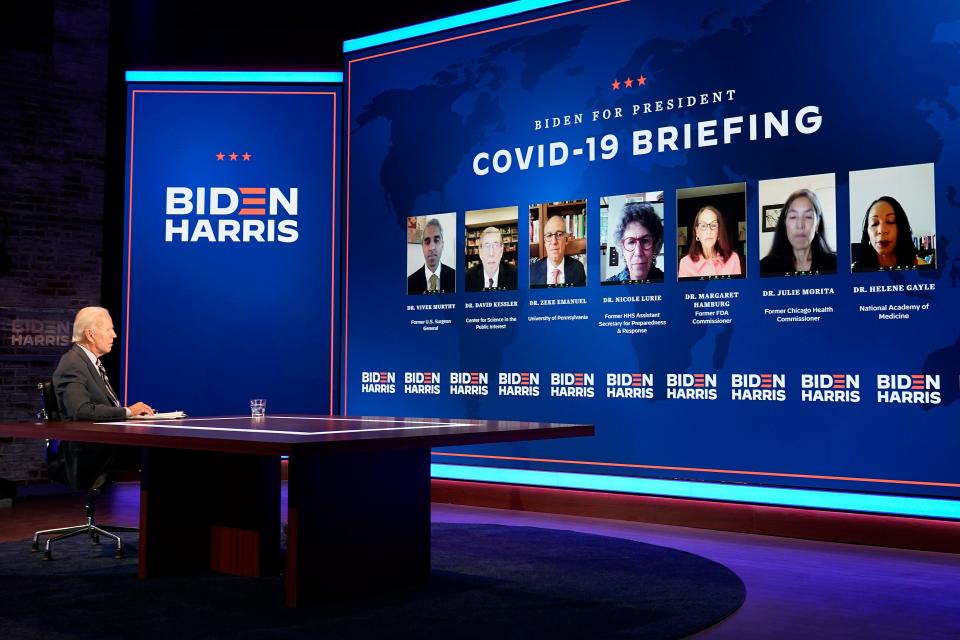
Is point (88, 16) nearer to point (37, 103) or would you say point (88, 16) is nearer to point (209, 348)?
point (37, 103)

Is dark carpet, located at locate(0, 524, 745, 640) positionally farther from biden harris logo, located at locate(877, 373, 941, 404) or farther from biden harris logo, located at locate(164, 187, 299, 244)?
biden harris logo, located at locate(164, 187, 299, 244)

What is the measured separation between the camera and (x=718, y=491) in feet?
18.8

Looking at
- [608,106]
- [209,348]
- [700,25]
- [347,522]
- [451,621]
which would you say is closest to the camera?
[451,621]

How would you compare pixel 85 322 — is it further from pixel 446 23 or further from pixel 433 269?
pixel 446 23

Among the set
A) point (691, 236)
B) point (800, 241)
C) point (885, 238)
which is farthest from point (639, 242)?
point (885, 238)

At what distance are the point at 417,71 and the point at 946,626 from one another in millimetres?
5100

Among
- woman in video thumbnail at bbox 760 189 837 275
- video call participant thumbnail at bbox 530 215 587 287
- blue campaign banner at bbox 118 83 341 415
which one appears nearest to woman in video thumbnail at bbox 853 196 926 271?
woman in video thumbnail at bbox 760 189 837 275

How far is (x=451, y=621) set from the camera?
3447 mm

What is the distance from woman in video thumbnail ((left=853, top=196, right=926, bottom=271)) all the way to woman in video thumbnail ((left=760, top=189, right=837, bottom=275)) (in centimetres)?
18

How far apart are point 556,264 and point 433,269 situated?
101 centimetres

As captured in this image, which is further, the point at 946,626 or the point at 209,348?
the point at 209,348

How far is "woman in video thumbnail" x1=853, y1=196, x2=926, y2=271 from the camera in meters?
5.07

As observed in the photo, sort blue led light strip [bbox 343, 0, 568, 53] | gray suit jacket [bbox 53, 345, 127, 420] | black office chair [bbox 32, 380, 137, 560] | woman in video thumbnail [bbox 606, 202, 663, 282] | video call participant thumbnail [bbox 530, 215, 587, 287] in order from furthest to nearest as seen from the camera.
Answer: blue led light strip [bbox 343, 0, 568, 53]
video call participant thumbnail [bbox 530, 215, 587, 287]
woman in video thumbnail [bbox 606, 202, 663, 282]
black office chair [bbox 32, 380, 137, 560]
gray suit jacket [bbox 53, 345, 127, 420]

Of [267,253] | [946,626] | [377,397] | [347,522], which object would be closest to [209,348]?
[267,253]
